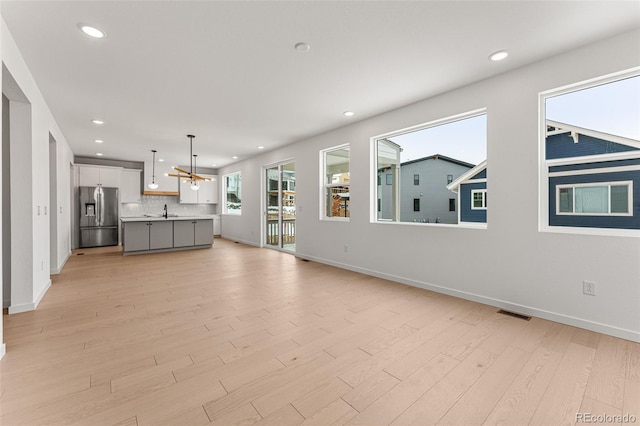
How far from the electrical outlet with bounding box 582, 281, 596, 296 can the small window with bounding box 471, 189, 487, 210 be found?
1139 mm

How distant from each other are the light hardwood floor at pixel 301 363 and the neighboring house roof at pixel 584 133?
173 centimetres

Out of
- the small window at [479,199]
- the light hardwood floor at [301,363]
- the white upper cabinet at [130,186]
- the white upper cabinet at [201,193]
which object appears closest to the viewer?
A: the light hardwood floor at [301,363]

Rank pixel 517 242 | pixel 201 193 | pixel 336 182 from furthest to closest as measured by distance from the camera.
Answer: pixel 201 193
pixel 336 182
pixel 517 242

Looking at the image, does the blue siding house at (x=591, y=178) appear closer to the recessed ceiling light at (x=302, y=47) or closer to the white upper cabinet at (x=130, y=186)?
the recessed ceiling light at (x=302, y=47)

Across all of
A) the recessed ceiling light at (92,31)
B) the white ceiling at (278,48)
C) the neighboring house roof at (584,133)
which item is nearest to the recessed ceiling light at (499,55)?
the white ceiling at (278,48)

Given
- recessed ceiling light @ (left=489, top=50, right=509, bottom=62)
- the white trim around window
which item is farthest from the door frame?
recessed ceiling light @ (left=489, top=50, right=509, bottom=62)

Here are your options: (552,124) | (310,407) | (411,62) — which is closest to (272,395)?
(310,407)

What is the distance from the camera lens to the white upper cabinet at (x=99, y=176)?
7.55 metres

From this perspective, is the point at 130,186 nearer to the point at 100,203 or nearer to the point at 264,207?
the point at 100,203

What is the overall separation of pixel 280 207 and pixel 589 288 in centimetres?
606

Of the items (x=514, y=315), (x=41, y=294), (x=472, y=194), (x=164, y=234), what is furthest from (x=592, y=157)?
(x=164, y=234)

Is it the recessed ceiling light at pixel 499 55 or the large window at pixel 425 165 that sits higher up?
the recessed ceiling light at pixel 499 55

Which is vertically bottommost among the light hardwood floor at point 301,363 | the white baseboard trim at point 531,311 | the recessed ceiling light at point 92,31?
the light hardwood floor at point 301,363

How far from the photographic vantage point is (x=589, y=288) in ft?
8.34
